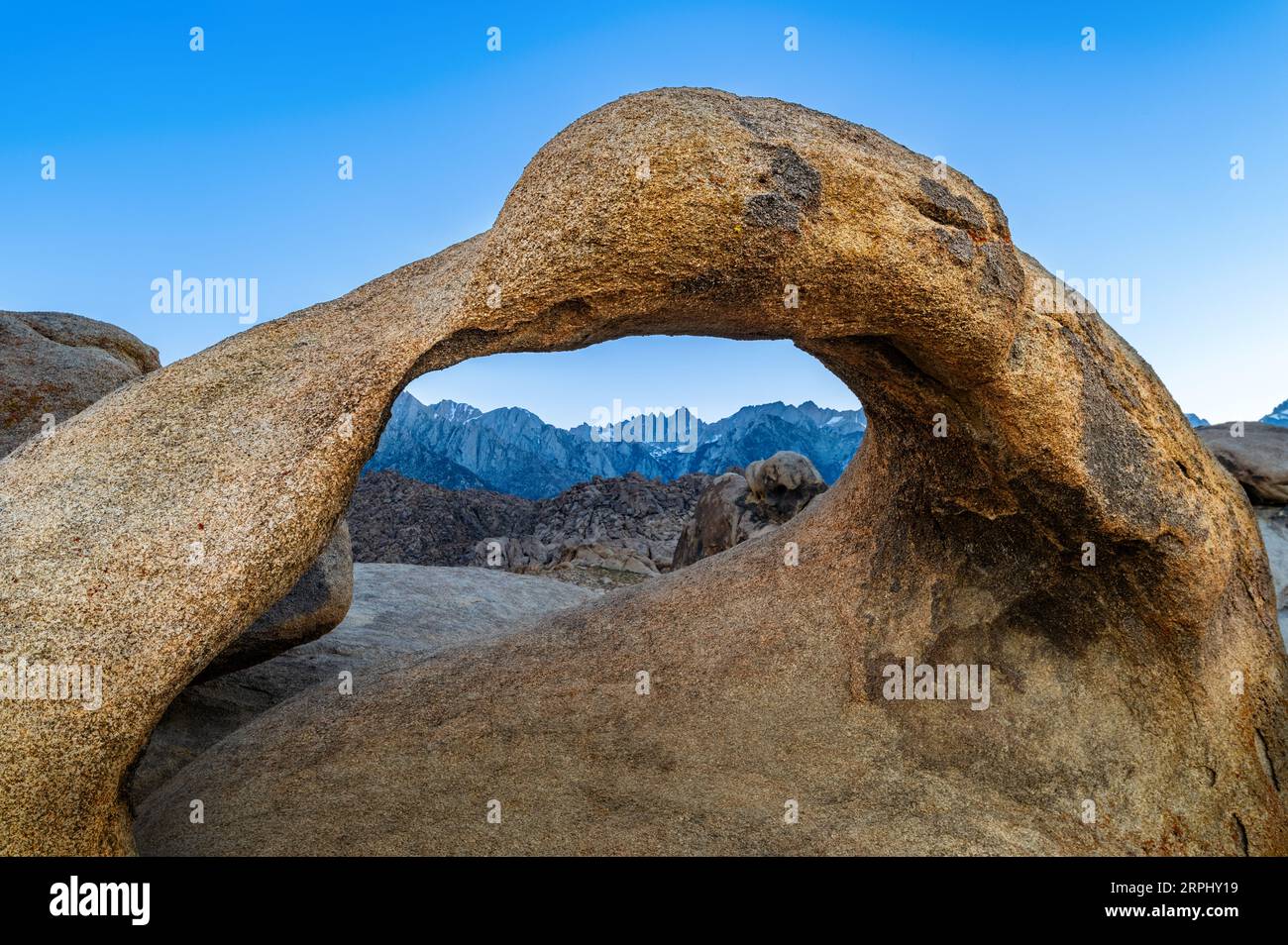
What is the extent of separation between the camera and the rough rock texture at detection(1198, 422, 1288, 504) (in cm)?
784

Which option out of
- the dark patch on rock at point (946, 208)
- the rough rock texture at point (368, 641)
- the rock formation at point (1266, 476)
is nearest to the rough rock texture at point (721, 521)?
the rough rock texture at point (368, 641)

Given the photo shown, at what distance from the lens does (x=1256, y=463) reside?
25.8ft

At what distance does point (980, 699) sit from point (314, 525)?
Result: 3995mm

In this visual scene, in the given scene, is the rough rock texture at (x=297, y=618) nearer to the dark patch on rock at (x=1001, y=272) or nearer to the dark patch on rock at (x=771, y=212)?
the dark patch on rock at (x=771, y=212)

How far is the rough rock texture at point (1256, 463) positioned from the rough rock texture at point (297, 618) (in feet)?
24.4

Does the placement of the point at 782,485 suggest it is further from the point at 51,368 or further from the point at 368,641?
the point at 51,368

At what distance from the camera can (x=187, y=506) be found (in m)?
3.65

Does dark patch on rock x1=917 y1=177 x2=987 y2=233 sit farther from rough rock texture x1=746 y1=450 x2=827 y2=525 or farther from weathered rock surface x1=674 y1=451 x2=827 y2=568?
rough rock texture x1=746 y1=450 x2=827 y2=525

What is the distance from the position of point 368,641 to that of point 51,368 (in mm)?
3643

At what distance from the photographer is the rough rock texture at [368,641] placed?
20.8 feet

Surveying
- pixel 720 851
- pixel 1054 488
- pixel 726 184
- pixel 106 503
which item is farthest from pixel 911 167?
pixel 106 503

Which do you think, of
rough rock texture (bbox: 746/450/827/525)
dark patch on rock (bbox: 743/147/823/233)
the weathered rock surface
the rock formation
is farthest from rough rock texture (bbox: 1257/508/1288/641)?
rough rock texture (bbox: 746/450/827/525)

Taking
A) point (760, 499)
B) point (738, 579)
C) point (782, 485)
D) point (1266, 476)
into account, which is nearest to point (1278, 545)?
point (1266, 476)
